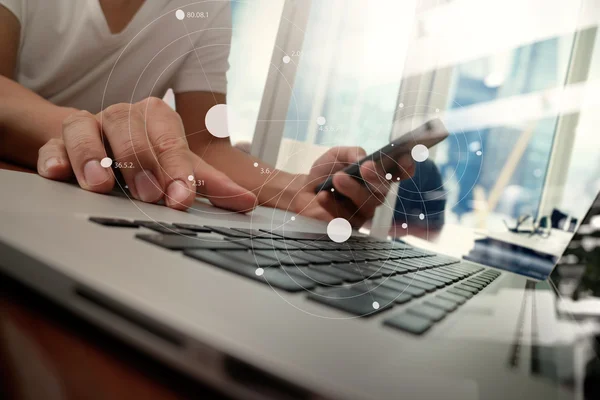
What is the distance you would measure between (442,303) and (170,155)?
0.25 meters

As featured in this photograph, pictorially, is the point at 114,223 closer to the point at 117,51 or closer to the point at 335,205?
the point at 335,205

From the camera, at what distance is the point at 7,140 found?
0.37 metres

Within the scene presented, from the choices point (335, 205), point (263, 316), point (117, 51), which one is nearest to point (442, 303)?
point (263, 316)

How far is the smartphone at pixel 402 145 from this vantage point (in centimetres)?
46

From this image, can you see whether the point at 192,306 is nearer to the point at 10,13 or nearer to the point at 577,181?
the point at 10,13

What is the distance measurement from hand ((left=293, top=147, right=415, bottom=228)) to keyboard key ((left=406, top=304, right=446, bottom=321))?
33cm

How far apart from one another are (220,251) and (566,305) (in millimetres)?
299

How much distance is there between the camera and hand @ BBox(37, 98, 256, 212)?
0.27 m

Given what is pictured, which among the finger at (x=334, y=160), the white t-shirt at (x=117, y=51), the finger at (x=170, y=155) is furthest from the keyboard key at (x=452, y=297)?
the white t-shirt at (x=117, y=51)

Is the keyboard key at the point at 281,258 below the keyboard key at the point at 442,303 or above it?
above

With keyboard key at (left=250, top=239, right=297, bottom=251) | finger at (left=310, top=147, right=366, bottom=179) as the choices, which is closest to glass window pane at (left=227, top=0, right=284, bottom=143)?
finger at (left=310, top=147, right=366, bottom=179)

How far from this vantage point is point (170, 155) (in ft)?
1.04

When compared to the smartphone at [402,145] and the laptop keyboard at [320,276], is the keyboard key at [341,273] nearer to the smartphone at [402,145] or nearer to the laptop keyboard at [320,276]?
the laptop keyboard at [320,276]
